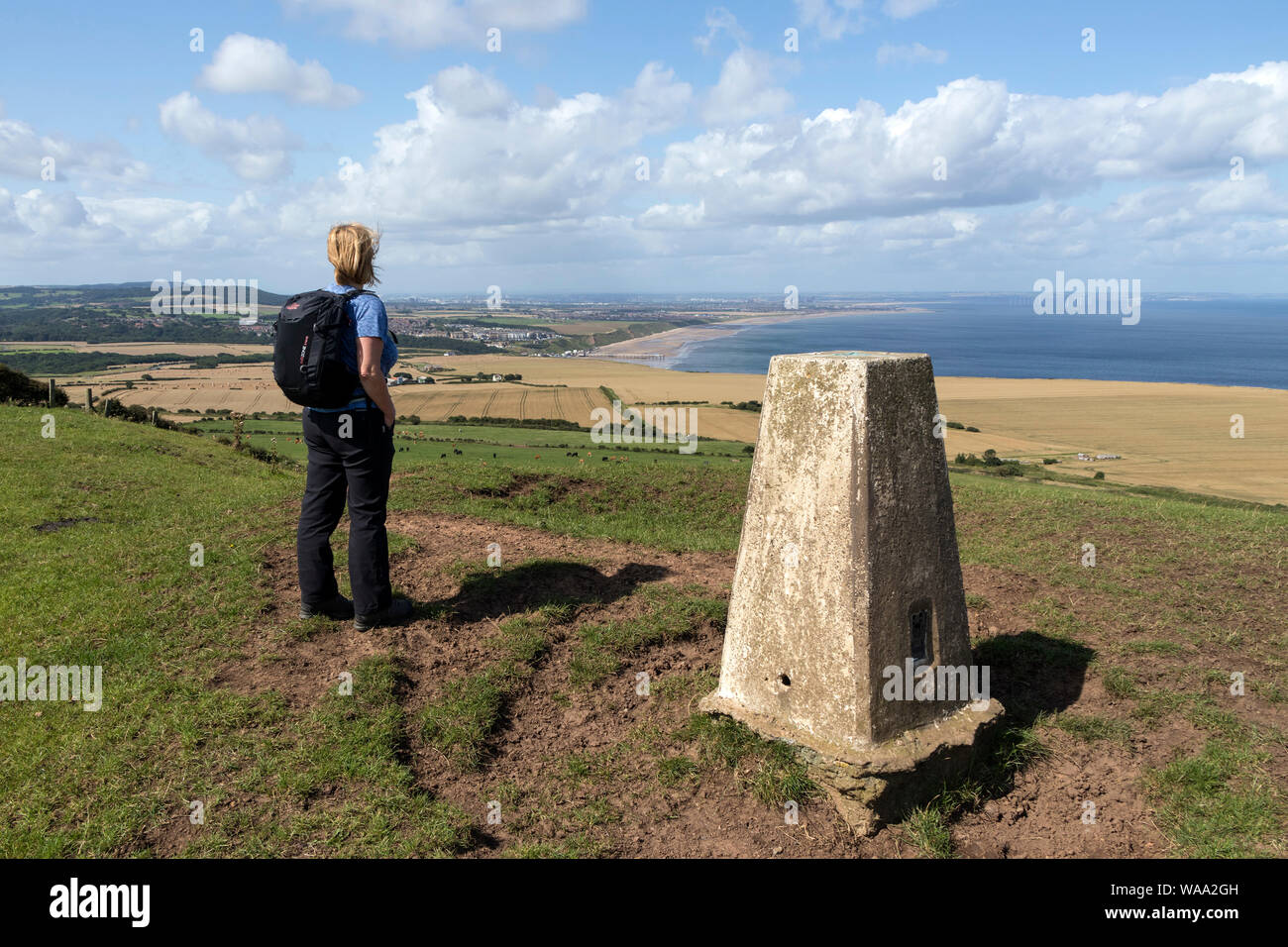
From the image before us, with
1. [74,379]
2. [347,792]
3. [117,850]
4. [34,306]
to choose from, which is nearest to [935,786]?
[347,792]

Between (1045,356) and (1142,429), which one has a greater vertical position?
(1045,356)

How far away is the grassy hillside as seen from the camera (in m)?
4.50

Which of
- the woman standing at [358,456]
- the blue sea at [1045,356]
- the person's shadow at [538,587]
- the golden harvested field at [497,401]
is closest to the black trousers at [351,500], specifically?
the woman standing at [358,456]

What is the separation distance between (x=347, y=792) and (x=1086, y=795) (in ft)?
16.0

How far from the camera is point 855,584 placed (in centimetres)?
474

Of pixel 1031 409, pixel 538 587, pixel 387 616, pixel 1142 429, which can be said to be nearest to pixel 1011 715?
pixel 538 587

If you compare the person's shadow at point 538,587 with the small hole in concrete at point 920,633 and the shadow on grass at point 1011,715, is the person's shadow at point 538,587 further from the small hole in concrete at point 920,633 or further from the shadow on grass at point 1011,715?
the shadow on grass at point 1011,715

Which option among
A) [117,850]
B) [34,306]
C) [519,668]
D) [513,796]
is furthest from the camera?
[34,306]

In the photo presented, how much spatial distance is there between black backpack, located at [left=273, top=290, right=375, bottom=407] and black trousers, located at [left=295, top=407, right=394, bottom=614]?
11.2 inches

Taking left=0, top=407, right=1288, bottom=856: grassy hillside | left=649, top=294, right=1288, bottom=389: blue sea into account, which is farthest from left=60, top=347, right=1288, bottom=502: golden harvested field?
left=0, top=407, right=1288, bottom=856: grassy hillside

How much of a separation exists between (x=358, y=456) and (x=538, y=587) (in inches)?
96.6

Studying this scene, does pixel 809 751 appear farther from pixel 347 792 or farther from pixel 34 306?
pixel 34 306

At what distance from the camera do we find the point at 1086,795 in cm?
503

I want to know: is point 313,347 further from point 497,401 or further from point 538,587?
point 497,401
